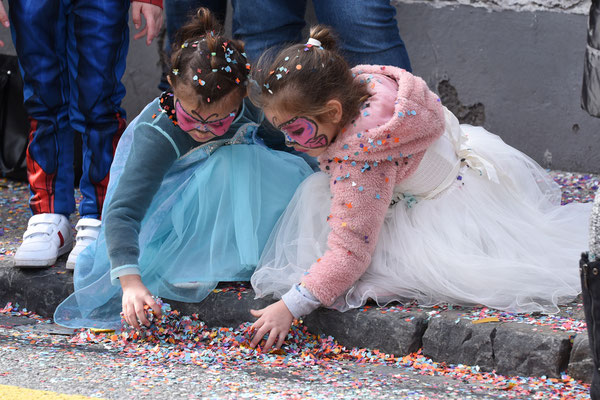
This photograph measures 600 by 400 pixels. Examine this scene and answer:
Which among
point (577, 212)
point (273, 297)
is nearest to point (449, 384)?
point (273, 297)

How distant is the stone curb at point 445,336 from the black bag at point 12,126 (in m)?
1.40

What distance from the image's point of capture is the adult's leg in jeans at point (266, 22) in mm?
2928

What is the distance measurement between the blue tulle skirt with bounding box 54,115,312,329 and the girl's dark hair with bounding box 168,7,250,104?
0.29 metres

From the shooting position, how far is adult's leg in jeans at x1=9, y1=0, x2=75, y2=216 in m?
2.67

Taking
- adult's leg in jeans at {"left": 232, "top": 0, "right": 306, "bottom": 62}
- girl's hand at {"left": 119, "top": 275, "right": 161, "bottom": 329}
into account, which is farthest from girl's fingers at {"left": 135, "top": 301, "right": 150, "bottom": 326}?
adult's leg in jeans at {"left": 232, "top": 0, "right": 306, "bottom": 62}

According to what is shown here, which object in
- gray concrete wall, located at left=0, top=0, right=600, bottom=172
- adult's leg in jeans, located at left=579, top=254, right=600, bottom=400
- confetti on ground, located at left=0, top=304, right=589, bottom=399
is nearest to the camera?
adult's leg in jeans, located at left=579, top=254, right=600, bottom=400

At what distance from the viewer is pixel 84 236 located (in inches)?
106

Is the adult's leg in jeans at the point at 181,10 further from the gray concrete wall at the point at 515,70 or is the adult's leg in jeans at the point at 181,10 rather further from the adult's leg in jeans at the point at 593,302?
the adult's leg in jeans at the point at 593,302

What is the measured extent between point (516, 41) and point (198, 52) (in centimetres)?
178

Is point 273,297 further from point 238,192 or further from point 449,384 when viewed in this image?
point 449,384

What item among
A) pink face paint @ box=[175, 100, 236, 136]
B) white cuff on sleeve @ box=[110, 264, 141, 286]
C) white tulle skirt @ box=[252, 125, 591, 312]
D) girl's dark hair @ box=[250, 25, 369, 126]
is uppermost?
girl's dark hair @ box=[250, 25, 369, 126]

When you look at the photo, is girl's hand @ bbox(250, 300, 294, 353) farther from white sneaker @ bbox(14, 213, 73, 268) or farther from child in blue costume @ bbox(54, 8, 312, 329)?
white sneaker @ bbox(14, 213, 73, 268)

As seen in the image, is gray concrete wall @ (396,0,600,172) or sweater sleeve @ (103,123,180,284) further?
gray concrete wall @ (396,0,600,172)

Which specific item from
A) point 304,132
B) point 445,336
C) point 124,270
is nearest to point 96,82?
point 124,270
